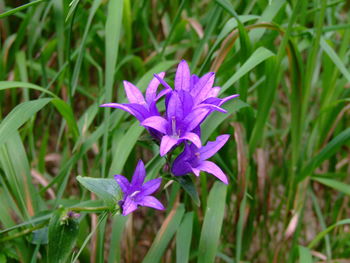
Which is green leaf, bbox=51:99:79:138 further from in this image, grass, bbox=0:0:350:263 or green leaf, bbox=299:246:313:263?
green leaf, bbox=299:246:313:263

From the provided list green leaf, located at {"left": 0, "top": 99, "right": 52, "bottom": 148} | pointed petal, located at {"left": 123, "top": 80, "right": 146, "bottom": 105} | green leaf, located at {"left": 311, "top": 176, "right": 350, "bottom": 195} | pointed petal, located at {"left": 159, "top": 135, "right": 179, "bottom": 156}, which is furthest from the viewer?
green leaf, located at {"left": 311, "top": 176, "right": 350, "bottom": 195}

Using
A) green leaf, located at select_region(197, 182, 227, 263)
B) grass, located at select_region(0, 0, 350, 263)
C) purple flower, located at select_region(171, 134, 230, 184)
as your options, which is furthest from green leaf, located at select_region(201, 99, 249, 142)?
purple flower, located at select_region(171, 134, 230, 184)

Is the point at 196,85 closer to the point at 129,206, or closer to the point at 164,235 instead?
the point at 129,206

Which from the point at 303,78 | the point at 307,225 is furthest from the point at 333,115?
the point at 307,225

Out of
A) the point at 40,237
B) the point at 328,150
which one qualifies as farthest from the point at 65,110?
the point at 328,150

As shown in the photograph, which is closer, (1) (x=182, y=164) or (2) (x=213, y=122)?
(1) (x=182, y=164)

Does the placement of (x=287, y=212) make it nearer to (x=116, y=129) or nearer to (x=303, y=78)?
(x=303, y=78)

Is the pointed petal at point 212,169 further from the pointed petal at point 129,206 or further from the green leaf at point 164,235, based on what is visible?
the green leaf at point 164,235

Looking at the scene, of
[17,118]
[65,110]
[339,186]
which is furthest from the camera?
[339,186]
